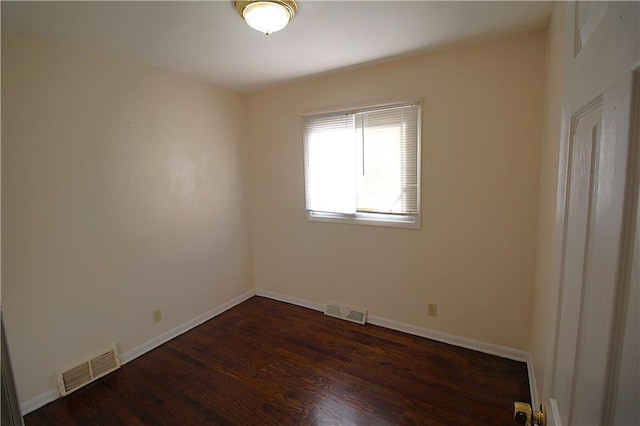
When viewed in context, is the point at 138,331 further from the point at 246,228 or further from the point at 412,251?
the point at 412,251

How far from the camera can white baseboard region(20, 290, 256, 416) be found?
78.8 inches

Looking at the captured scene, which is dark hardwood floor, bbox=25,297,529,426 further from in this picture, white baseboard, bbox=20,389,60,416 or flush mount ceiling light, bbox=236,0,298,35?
flush mount ceiling light, bbox=236,0,298,35

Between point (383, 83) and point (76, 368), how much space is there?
129 inches

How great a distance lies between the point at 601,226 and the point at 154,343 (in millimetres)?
3150

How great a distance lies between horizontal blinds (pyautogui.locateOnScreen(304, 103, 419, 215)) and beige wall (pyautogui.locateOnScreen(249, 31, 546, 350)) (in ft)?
0.38

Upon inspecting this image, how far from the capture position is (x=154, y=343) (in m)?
2.70

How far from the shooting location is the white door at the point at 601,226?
0.38 meters

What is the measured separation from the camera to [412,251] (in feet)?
8.84

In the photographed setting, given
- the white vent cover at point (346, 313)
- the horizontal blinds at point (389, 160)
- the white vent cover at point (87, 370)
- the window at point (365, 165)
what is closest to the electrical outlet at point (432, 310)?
the white vent cover at point (346, 313)

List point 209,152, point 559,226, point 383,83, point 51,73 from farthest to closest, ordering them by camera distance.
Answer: point 209,152 → point 383,83 → point 51,73 → point 559,226

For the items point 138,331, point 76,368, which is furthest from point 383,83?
point 76,368

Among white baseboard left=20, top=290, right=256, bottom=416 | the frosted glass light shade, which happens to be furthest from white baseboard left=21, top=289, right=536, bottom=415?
the frosted glass light shade

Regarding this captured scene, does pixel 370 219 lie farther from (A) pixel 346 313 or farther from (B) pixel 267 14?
(B) pixel 267 14

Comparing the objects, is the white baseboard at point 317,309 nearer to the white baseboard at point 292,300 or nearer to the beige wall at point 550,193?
the white baseboard at point 292,300
